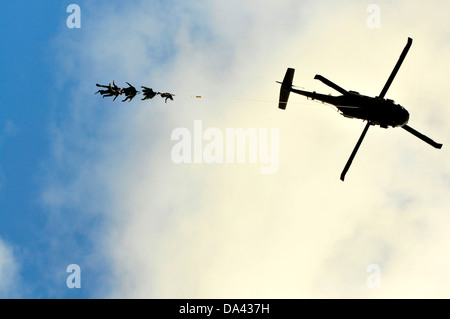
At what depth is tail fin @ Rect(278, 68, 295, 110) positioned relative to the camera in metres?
17.0

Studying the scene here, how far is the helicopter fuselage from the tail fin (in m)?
2.98

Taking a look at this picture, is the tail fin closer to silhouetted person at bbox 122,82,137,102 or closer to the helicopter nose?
the helicopter nose

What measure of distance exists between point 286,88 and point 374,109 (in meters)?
4.85

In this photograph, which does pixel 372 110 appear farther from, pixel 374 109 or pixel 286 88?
pixel 286 88

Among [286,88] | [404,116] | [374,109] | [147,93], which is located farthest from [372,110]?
[147,93]

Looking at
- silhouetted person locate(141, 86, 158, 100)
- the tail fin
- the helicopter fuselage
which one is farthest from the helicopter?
silhouetted person locate(141, 86, 158, 100)

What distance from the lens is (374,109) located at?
15359mm

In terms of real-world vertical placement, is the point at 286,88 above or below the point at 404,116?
above

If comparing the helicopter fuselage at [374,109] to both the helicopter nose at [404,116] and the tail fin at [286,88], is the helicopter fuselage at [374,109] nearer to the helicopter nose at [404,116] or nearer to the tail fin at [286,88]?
the helicopter nose at [404,116]
